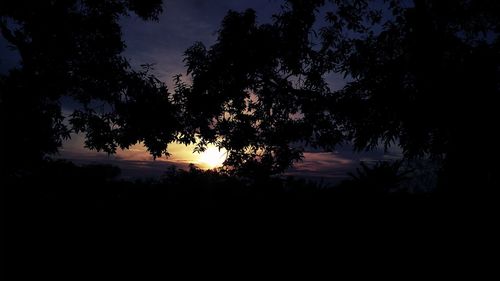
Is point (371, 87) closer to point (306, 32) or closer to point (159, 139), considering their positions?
point (306, 32)

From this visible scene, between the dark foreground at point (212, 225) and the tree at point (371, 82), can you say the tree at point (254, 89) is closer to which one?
the tree at point (371, 82)

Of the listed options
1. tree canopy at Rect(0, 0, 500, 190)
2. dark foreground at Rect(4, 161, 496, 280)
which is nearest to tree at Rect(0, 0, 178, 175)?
tree canopy at Rect(0, 0, 500, 190)

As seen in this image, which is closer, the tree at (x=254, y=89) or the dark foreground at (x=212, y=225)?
the dark foreground at (x=212, y=225)

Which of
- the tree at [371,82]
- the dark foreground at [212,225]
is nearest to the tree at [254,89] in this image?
the tree at [371,82]

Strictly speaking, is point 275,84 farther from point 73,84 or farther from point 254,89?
point 73,84

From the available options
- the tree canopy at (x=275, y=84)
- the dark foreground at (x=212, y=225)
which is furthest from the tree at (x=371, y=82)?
the dark foreground at (x=212, y=225)

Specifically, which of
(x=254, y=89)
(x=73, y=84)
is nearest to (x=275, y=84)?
(x=254, y=89)

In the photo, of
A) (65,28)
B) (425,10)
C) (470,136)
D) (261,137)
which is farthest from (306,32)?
(65,28)

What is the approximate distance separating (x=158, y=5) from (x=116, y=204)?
12.6 metres

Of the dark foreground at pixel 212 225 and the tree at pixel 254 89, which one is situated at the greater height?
the tree at pixel 254 89

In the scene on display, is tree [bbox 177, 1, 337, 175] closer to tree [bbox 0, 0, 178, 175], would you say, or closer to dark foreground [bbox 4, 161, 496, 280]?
tree [bbox 0, 0, 178, 175]

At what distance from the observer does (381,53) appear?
12.9 m

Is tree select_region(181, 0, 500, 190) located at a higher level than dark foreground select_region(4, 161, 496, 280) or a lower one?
higher

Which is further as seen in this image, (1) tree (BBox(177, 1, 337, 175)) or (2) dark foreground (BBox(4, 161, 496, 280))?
(1) tree (BBox(177, 1, 337, 175))
